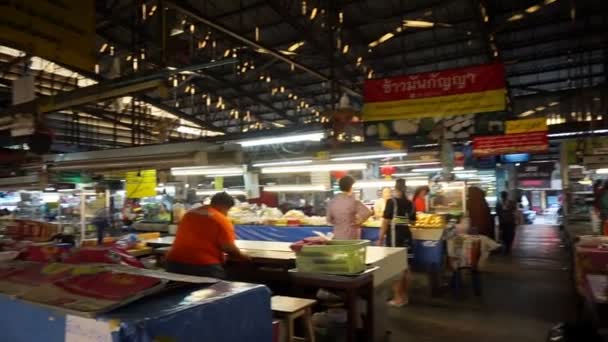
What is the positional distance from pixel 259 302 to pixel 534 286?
23.4 feet

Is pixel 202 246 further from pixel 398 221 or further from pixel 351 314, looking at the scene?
pixel 398 221

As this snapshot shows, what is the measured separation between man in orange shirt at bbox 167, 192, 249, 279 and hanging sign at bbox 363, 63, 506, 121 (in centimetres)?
334

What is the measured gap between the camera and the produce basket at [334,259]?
3.22 metres

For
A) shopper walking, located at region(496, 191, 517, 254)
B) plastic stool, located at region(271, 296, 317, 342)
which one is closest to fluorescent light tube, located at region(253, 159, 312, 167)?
plastic stool, located at region(271, 296, 317, 342)

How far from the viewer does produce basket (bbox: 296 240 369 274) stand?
3.22m

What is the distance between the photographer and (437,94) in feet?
18.9

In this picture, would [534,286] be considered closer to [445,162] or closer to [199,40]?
[445,162]

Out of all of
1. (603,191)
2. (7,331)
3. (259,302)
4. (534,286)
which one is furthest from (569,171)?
(7,331)

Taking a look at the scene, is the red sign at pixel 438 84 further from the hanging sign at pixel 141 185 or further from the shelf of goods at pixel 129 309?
the hanging sign at pixel 141 185

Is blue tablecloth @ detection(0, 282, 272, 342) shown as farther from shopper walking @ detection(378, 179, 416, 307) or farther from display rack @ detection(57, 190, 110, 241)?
display rack @ detection(57, 190, 110, 241)

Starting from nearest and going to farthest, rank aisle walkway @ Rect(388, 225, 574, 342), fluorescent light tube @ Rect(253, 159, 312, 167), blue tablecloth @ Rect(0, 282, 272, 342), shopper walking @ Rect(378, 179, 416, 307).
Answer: blue tablecloth @ Rect(0, 282, 272, 342), aisle walkway @ Rect(388, 225, 574, 342), shopper walking @ Rect(378, 179, 416, 307), fluorescent light tube @ Rect(253, 159, 312, 167)

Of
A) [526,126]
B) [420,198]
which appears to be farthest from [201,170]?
[526,126]

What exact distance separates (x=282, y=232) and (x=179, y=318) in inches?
277

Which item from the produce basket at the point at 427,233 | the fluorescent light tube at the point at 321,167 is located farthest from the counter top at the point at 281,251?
the produce basket at the point at 427,233
